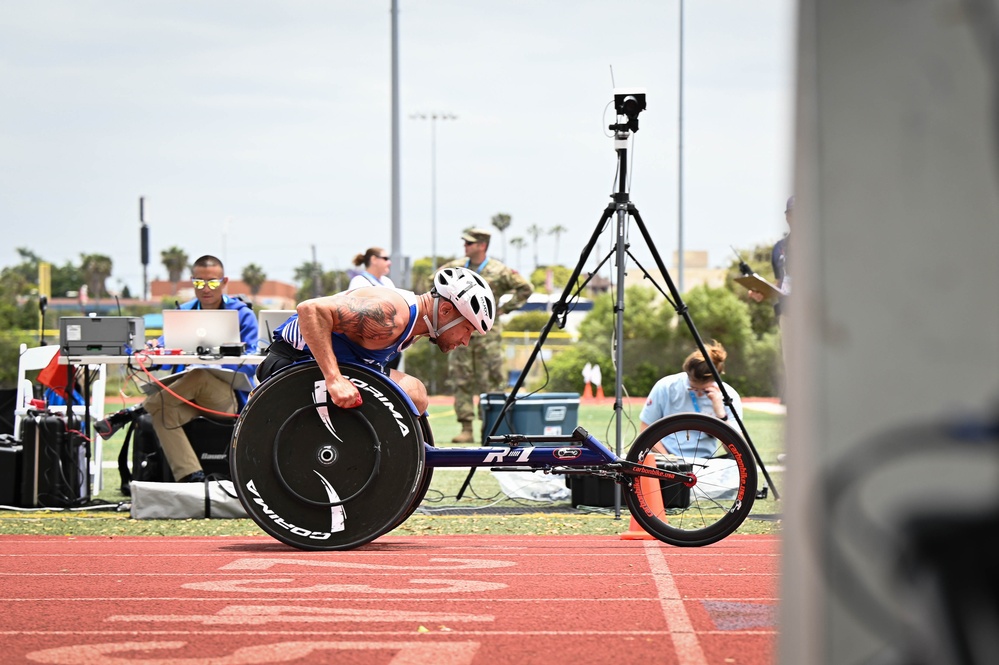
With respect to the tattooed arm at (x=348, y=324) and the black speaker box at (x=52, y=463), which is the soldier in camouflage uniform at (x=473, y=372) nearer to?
the black speaker box at (x=52, y=463)

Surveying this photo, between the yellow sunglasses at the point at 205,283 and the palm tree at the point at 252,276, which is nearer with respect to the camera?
the yellow sunglasses at the point at 205,283

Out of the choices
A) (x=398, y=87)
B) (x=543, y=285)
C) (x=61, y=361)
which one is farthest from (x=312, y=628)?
Answer: (x=543, y=285)

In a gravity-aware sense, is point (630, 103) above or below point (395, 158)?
below

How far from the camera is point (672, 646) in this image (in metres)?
4.44

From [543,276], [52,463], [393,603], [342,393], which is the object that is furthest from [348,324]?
[543,276]

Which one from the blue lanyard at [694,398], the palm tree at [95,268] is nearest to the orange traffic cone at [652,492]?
the blue lanyard at [694,398]

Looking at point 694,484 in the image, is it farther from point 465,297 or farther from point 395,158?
point 395,158

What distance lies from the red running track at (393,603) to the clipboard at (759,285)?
5.60ft

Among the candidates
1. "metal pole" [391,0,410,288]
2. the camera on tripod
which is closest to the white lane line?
the camera on tripod

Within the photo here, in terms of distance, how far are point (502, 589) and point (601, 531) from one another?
2.68m

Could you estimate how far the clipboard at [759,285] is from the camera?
27.4ft

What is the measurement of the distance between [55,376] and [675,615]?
668cm

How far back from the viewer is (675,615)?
5.06 metres

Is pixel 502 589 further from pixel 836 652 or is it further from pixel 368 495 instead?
pixel 836 652
